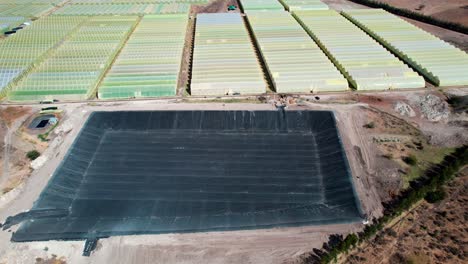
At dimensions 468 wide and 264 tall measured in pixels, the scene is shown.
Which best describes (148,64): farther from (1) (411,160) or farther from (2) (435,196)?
(2) (435,196)

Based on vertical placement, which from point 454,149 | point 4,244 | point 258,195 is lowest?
point 4,244

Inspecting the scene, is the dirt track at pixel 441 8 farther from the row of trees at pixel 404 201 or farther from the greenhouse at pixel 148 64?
the greenhouse at pixel 148 64

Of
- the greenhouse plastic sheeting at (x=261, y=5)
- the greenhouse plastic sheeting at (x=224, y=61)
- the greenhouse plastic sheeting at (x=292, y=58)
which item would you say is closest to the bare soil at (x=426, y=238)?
the greenhouse plastic sheeting at (x=292, y=58)

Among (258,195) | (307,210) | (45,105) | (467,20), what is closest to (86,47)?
(45,105)

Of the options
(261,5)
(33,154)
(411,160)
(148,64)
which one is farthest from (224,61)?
(261,5)

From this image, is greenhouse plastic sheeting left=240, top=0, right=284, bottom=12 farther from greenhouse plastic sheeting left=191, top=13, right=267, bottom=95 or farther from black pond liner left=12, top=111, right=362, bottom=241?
black pond liner left=12, top=111, right=362, bottom=241

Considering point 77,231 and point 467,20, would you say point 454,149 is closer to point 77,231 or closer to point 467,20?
point 77,231

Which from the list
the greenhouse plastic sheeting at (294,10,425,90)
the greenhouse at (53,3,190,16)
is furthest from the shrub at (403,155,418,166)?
the greenhouse at (53,3,190,16)
